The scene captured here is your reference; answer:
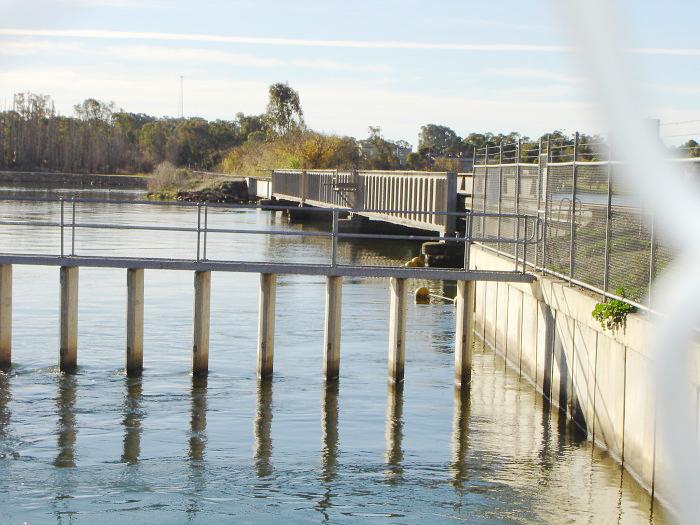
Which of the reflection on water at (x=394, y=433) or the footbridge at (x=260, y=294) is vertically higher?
the footbridge at (x=260, y=294)

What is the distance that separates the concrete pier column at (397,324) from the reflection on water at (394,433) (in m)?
0.34

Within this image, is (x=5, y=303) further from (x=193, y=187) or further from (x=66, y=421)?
(x=193, y=187)

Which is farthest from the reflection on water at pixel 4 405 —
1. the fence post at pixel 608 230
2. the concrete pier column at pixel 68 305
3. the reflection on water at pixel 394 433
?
the fence post at pixel 608 230

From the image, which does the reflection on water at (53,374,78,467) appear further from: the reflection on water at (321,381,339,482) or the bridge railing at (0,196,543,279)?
the reflection on water at (321,381,339,482)

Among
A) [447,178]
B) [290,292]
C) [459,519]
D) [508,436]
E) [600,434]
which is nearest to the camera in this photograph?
[459,519]

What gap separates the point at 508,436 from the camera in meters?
22.0

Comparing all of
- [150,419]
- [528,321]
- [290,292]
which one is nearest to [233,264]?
[150,419]

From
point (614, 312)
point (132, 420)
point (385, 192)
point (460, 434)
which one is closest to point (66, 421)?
point (132, 420)

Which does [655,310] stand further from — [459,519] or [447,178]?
[447,178]

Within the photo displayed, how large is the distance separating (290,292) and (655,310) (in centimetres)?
2751

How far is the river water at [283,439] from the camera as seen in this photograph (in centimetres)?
1694

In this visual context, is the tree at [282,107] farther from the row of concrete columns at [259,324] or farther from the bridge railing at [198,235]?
the row of concrete columns at [259,324]

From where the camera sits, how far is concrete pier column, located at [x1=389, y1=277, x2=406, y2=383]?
979 inches

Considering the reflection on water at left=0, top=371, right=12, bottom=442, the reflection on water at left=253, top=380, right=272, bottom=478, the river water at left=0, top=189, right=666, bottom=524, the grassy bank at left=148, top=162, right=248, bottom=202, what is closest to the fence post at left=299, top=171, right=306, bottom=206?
the grassy bank at left=148, top=162, right=248, bottom=202
